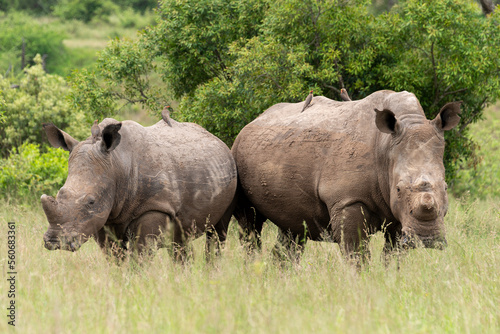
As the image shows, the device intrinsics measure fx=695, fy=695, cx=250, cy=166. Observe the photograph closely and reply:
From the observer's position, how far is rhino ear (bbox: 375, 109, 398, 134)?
6500mm

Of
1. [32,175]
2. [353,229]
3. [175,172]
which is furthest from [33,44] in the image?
[353,229]

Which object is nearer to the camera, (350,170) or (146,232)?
(350,170)

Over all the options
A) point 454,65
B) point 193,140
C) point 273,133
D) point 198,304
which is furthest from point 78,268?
point 454,65

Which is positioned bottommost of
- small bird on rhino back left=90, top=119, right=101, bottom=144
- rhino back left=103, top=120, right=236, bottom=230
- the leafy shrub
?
the leafy shrub

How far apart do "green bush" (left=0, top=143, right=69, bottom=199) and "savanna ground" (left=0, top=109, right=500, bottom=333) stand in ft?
17.9

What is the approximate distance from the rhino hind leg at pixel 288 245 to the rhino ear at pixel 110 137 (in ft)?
8.18

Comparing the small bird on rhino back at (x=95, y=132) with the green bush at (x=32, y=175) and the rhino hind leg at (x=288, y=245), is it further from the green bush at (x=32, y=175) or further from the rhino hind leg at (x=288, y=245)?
the green bush at (x=32, y=175)

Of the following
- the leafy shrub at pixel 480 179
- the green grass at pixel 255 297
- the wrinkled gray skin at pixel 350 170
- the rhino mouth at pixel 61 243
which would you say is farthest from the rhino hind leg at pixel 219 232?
the leafy shrub at pixel 480 179

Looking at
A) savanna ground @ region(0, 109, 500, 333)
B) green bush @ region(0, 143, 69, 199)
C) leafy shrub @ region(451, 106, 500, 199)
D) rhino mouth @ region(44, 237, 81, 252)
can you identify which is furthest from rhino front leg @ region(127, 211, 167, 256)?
leafy shrub @ region(451, 106, 500, 199)

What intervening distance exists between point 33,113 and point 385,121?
1107 centimetres

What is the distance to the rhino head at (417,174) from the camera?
6.06 meters

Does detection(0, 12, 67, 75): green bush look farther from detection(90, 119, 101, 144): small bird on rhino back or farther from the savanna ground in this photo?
the savanna ground

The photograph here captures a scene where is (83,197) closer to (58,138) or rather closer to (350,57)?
(58,138)

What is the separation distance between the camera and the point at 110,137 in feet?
22.4
